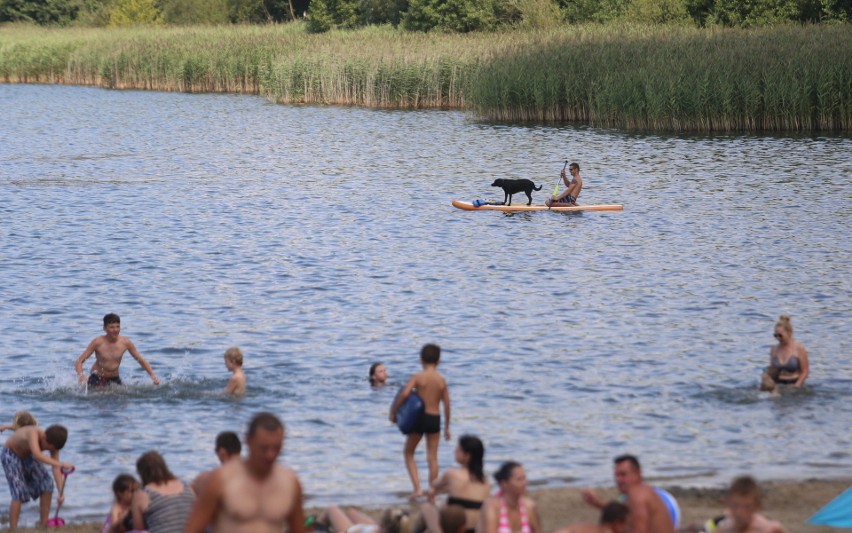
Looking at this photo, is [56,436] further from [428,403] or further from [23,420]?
[428,403]

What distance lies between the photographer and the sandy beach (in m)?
11.3

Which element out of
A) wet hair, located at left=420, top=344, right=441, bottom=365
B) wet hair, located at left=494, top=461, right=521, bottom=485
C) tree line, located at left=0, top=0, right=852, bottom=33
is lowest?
wet hair, located at left=494, top=461, right=521, bottom=485

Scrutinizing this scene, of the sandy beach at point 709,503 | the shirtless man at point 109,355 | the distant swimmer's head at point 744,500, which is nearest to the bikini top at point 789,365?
the sandy beach at point 709,503

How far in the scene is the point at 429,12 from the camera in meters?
68.4

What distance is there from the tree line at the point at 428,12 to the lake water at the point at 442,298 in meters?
16.3

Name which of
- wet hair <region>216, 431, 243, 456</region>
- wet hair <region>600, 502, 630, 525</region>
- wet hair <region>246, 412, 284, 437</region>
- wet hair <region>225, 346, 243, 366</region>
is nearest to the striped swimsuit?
wet hair <region>216, 431, 243, 456</region>

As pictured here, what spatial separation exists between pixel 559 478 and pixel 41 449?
481 centimetres

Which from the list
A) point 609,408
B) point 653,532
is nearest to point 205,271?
point 609,408

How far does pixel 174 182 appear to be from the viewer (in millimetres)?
37062

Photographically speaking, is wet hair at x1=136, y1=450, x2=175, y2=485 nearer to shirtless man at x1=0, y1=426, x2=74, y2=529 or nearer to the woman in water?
shirtless man at x1=0, y1=426, x2=74, y2=529

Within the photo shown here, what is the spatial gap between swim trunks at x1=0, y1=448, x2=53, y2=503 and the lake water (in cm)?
57

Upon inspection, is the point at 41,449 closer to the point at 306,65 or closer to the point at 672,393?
the point at 672,393

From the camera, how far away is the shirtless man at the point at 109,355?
15.6 meters

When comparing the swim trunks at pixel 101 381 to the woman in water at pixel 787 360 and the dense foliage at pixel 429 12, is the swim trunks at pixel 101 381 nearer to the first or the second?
the woman in water at pixel 787 360
